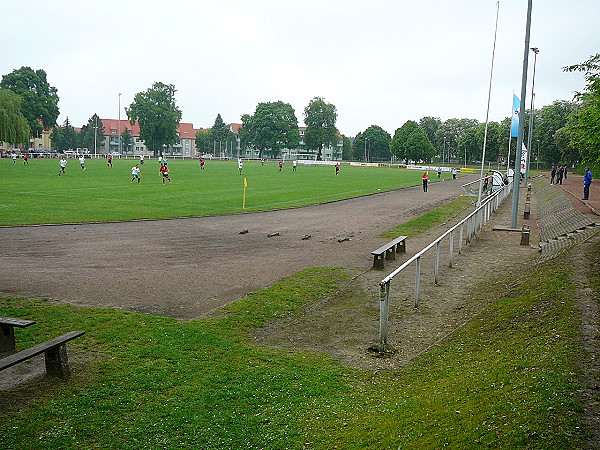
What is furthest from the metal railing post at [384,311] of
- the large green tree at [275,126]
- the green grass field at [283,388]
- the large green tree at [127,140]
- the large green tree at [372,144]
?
the large green tree at [127,140]

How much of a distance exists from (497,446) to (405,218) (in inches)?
881

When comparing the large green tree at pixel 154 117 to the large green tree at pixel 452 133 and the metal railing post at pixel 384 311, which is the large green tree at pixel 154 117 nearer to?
the large green tree at pixel 452 133

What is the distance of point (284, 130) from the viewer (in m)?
152

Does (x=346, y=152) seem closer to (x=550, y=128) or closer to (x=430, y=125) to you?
(x=430, y=125)

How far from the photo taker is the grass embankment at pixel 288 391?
4.77m

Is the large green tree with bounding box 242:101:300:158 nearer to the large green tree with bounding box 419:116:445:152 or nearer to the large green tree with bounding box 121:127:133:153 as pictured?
the large green tree with bounding box 121:127:133:153

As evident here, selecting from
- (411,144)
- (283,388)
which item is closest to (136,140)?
(411,144)

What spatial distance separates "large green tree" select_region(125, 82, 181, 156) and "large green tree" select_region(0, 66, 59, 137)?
Result: 688 inches

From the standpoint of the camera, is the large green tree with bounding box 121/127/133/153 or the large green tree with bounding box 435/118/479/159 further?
the large green tree with bounding box 121/127/133/153

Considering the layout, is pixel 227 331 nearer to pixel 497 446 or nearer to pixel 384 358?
pixel 384 358

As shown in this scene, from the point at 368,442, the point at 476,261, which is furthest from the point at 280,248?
the point at 368,442

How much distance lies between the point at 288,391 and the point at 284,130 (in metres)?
148

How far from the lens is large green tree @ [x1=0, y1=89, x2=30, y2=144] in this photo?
68.1 meters

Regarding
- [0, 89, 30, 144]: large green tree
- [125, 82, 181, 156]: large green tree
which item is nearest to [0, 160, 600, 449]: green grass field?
[0, 89, 30, 144]: large green tree
